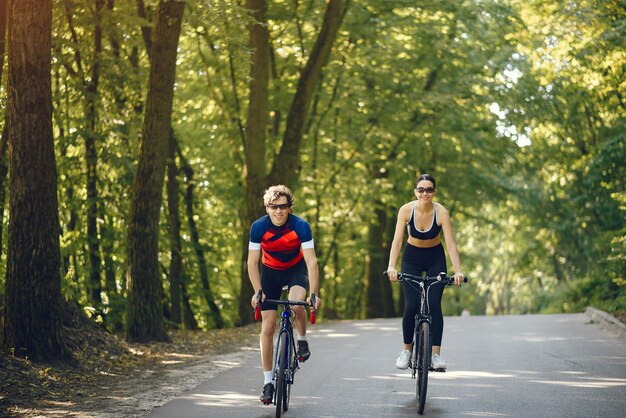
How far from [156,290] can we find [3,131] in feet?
11.4

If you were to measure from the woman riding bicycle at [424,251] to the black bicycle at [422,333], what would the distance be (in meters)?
0.06

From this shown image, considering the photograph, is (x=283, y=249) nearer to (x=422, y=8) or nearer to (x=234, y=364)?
(x=234, y=364)

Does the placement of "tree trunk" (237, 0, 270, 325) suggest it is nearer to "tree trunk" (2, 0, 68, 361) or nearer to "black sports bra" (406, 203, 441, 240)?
"tree trunk" (2, 0, 68, 361)

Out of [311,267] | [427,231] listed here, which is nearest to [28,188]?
[311,267]

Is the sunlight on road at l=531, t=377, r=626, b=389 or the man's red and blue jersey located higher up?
the man's red and blue jersey

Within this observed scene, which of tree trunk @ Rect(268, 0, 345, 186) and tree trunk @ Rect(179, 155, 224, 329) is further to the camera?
tree trunk @ Rect(179, 155, 224, 329)

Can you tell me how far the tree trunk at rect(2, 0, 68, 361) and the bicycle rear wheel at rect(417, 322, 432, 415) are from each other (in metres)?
4.89

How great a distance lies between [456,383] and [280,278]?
299 centimetres

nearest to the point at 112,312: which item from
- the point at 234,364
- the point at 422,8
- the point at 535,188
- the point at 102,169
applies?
the point at 102,169

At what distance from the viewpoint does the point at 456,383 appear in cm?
1073

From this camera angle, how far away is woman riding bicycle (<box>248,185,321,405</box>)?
27.5 ft

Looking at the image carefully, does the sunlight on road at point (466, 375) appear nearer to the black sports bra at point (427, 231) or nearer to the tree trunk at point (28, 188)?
the black sports bra at point (427, 231)

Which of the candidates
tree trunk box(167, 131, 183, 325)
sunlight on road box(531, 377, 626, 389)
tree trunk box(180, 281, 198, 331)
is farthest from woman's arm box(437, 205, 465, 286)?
tree trunk box(180, 281, 198, 331)

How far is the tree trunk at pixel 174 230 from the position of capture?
25.1m
